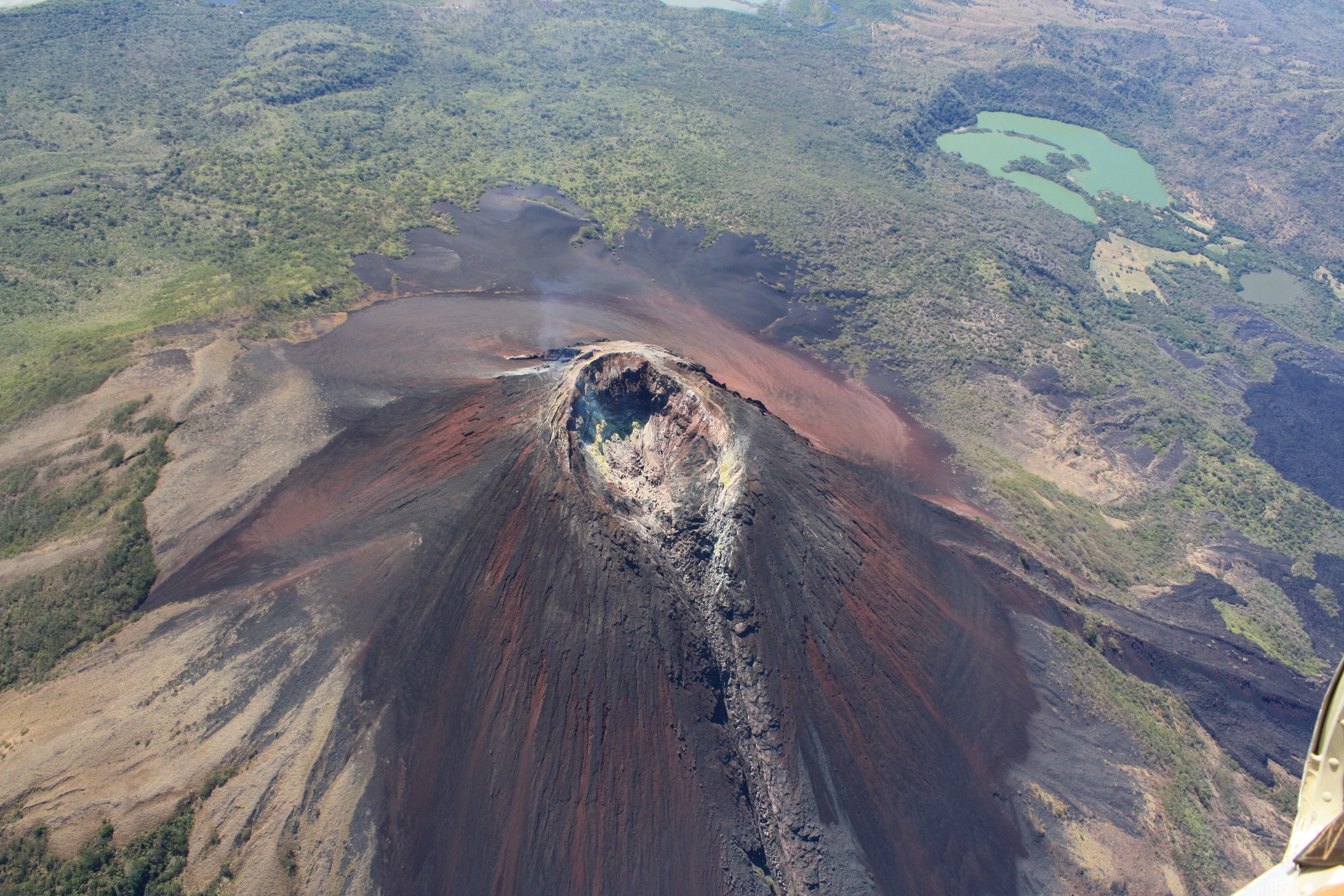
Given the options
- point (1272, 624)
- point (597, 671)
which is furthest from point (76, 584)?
point (1272, 624)

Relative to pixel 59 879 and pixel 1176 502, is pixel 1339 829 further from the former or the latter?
pixel 1176 502

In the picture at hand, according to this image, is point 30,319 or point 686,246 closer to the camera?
point 30,319

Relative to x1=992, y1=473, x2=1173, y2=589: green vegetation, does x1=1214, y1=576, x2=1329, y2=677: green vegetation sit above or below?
below

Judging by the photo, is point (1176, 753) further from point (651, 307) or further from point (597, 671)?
point (651, 307)

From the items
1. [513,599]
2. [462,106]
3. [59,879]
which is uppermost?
[462,106]

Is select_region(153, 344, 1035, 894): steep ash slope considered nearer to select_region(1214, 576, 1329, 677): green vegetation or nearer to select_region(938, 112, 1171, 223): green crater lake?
select_region(1214, 576, 1329, 677): green vegetation

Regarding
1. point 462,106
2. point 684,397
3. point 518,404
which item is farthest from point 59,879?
point 462,106

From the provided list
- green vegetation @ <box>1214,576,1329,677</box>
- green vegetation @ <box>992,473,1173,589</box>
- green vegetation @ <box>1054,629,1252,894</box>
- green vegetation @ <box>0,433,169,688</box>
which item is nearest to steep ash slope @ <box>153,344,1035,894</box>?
green vegetation @ <box>0,433,169,688</box>

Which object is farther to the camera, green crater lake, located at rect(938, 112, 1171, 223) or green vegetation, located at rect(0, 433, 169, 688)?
green crater lake, located at rect(938, 112, 1171, 223)
